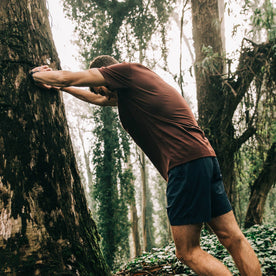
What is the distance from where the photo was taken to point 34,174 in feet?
6.45

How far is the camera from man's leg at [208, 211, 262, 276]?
1992mm

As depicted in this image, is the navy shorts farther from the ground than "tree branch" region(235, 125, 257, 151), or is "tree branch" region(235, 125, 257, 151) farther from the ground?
"tree branch" region(235, 125, 257, 151)

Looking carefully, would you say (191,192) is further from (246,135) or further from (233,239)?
(246,135)

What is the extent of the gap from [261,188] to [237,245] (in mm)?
4683

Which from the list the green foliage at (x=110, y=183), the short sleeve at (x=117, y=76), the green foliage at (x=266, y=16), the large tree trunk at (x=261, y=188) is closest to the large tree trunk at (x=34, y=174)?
the short sleeve at (x=117, y=76)

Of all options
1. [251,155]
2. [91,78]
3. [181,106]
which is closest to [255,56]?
[251,155]

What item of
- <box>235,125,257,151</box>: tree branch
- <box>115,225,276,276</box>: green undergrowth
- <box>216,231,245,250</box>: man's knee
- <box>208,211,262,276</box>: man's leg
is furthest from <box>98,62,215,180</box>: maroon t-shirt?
<box>235,125,257,151</box>: tree branch

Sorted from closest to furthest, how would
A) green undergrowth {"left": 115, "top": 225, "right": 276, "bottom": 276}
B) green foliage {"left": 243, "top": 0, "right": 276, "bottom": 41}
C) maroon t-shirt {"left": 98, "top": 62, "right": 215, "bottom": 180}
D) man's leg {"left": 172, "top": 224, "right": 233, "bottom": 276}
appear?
man's leg {"left": 172, "top": 224, "right": 233, "bottom": 276}
maroon t-shirt {"left": 98, "top": 62, "right": 215, "bottom": 180}
green undergrowth {"left": 115, "top": 225, "right": 276, "bottom": 276}
green foliage {"left": 243, "top": 0, "right": 276, "bottom": 41}

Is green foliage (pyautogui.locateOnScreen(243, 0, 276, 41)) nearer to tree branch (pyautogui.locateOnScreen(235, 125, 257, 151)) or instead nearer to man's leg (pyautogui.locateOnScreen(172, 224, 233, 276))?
tree branch (pyautogui.locateOnScreen(235, 125, 257, 151))

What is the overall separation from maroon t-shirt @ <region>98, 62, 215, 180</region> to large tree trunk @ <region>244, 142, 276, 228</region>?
4688mm

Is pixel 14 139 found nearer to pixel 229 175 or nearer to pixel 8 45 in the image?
pixel 8 45

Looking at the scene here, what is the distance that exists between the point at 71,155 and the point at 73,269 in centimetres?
91

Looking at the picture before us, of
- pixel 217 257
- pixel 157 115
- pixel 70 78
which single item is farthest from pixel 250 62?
pixel 70 78

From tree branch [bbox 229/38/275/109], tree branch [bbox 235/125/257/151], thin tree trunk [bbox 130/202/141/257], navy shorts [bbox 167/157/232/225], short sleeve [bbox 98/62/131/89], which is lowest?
thin tree trunk [bbox 130/202/141/257]
